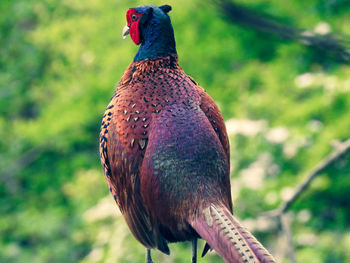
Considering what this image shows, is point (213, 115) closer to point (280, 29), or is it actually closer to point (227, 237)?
point (280, 29)

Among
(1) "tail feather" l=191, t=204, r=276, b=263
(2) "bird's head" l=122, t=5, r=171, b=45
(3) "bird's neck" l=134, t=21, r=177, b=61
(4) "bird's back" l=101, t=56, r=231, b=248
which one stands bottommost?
(1) "tail feather" l=191, t=204, r=276, b=263

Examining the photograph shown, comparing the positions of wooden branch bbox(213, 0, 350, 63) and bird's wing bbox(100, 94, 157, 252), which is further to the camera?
bird's wing bbox(100, 94, 157, 252)

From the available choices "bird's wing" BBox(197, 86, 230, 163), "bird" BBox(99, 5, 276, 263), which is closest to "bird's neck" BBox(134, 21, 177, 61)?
"bird" BBox(99, 5, 276, 263)

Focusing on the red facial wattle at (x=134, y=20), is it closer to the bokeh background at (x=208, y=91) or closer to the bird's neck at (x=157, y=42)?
the bird's neck at (x=157, y=42)

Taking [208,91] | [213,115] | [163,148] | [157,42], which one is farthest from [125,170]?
[208,91]

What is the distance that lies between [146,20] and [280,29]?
569 mm

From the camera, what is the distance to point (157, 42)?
2172 mm

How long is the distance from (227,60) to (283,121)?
214cm

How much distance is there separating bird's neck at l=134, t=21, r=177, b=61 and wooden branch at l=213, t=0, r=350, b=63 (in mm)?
338

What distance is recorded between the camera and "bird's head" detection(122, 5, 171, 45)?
212 cm

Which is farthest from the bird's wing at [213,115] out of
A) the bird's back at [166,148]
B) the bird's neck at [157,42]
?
the bird's neck at [157,42]

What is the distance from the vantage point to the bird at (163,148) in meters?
1.99

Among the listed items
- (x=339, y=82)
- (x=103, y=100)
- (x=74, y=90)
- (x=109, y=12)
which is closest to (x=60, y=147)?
(x=74, y=90)

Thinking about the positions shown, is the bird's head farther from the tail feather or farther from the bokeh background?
the tail feather
